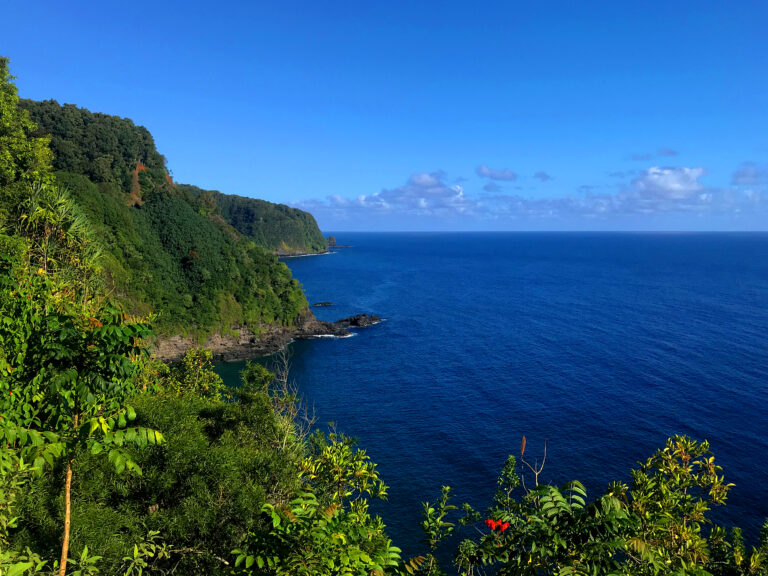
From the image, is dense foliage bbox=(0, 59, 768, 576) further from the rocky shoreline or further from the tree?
the rocky shoreline

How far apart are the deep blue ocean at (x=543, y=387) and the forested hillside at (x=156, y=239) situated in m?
14.6

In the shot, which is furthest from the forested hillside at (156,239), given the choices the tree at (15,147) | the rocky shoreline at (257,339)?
the tree at (15,147)

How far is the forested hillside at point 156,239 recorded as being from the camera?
2886 inches

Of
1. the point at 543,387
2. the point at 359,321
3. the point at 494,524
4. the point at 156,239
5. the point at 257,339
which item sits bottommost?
the point at 543,387

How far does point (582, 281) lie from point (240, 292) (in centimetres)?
11784

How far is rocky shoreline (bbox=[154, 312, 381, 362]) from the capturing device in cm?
7250

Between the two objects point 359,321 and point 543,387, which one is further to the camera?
point 359,321

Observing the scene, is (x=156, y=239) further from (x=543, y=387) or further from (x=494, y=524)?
(x=494, y=524)

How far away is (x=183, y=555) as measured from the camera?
13898 mm

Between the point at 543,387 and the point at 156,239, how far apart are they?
238 ft

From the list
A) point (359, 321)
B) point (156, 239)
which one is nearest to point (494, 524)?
point (359, 321)

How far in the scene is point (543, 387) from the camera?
59875 mm

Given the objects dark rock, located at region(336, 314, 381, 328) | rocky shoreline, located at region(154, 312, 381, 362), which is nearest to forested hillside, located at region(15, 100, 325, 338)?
rocky shoreline, located at region(154, 312, 381, 362)

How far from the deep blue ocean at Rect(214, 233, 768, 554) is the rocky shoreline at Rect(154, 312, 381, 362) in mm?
4125
